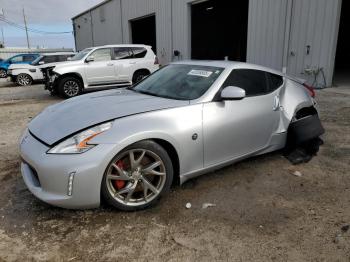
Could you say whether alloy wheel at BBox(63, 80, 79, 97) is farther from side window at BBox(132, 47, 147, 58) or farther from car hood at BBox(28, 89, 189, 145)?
car hood at BBox(28, 89, 189, 145)

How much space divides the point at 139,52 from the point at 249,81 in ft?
27.0

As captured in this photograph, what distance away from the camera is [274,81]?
4094mm

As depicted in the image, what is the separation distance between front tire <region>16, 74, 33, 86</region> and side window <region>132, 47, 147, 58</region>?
22.7 feet

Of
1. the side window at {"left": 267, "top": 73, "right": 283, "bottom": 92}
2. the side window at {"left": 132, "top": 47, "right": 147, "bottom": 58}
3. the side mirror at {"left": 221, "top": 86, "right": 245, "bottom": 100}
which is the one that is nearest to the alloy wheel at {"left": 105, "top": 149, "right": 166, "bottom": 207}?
the side mirror at {"left": 221, "top": 86, "right": 245, "bottom": 100}

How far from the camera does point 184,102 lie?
3182 millimetres

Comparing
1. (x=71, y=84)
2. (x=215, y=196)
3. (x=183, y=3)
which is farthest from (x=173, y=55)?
(x=215, y=196)

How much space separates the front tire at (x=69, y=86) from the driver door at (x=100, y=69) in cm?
39

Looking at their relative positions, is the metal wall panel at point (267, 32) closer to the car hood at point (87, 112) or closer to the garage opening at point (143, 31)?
the car hood at point (87, 112)

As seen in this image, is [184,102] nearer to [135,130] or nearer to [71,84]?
[135,130]

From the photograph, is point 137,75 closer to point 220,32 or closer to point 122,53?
point 122,53

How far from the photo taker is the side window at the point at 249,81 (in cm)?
360

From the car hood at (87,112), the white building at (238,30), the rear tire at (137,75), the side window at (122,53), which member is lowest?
the rear tire at (137,75)

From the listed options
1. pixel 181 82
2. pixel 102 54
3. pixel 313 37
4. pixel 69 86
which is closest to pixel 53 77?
pixel 69 86

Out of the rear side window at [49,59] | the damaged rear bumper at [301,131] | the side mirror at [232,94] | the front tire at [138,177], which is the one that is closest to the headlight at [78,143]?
the front tire at [138,177]
